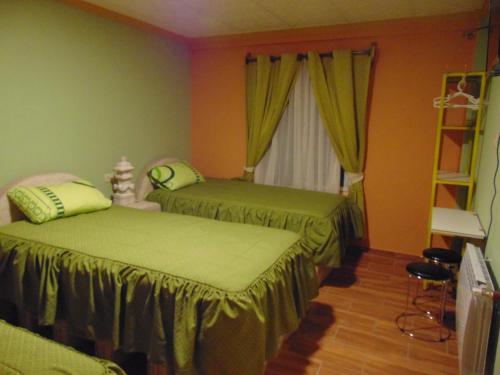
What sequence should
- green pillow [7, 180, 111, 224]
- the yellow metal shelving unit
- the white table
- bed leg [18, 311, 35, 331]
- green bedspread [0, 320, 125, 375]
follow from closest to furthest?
green bedspread [0, 320, 125, 375] < bed leg [18, 311, 35, 331] < the white table < green pillow [7, 180, 111, 224] < the yellow metal shelving unit

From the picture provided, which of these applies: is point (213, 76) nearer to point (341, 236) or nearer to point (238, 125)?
point (238, 125)

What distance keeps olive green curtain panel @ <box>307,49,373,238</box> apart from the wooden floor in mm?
730

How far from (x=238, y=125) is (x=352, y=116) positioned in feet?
4.56

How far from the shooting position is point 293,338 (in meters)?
2.47

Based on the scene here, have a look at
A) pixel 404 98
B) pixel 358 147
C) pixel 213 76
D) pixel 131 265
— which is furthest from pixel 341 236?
pixel 213 76

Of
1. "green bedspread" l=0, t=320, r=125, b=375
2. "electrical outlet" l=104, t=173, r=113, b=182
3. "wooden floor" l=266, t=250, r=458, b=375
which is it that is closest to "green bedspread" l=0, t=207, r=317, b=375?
"wooden floor" l=266, t=250, r=458, b=375

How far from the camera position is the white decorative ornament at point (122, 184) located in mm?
3459

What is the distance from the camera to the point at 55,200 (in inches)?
105

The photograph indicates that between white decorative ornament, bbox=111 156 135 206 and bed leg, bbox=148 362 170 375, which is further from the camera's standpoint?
white decorative ornament, bbox=111 156 135 206

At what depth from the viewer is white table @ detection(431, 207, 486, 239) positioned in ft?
8.03

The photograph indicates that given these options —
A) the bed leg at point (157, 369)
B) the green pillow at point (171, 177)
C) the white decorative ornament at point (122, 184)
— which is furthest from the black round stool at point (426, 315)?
the white decorative ornament at point (122, 184)

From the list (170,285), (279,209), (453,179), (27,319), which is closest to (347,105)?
(453,179)

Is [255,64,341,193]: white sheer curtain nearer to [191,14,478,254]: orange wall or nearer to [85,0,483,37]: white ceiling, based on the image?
[191,14,478,254]: orange wall

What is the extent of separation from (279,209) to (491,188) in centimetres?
152
